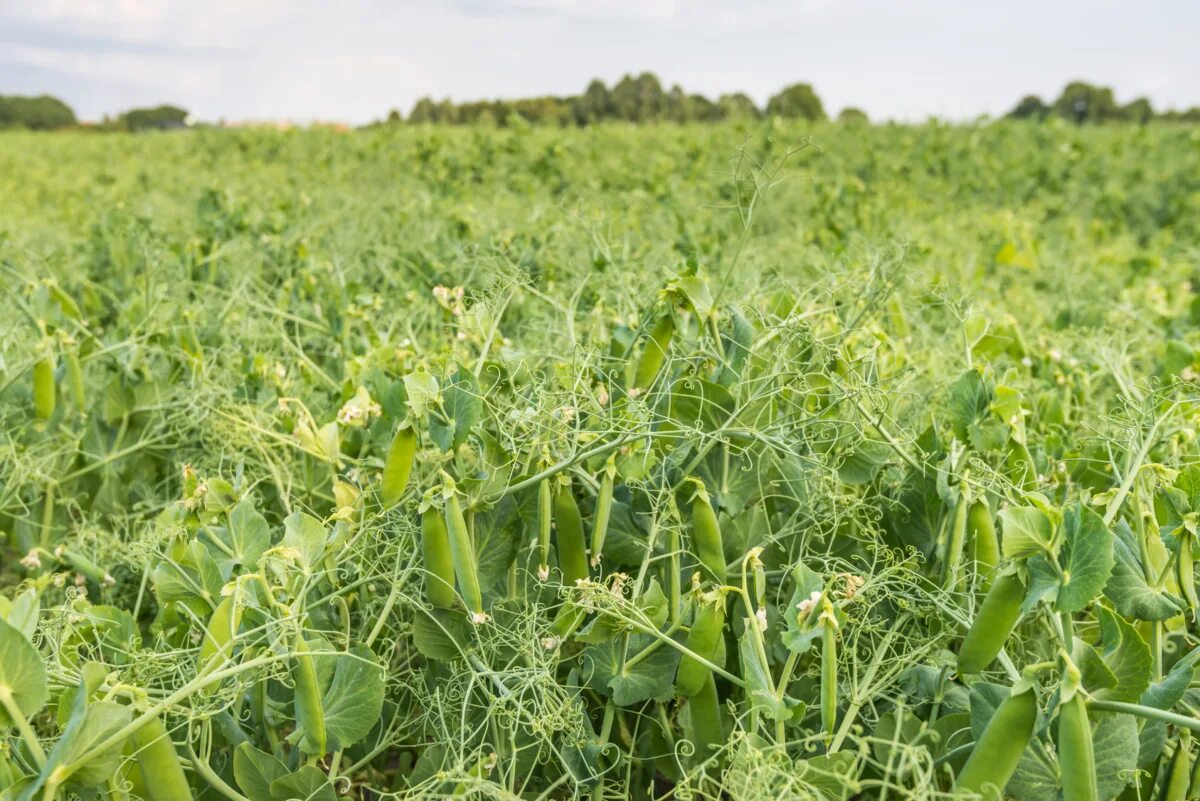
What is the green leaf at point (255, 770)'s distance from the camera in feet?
3.71

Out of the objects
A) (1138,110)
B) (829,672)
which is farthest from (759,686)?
(1138,110)

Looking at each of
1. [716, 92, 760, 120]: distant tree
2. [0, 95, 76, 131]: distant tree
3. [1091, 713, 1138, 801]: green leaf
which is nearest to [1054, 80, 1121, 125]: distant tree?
[716, 92, 760, 120]: distant tree

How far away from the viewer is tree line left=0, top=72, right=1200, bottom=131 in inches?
556

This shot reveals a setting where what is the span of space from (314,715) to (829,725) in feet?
1.90

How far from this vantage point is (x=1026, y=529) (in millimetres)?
941

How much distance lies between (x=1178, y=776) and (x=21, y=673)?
4.10 ft

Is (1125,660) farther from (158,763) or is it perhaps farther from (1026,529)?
(158,763)

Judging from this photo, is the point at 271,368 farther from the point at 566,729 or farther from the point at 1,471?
the point at 566,729

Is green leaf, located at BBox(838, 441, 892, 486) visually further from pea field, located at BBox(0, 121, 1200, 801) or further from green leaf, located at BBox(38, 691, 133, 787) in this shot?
green leaf, located at BBox(38, 691, 133, 787)

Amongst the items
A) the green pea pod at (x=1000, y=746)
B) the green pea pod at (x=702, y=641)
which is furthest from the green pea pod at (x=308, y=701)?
the green pea pod at (x=1000, y=746)

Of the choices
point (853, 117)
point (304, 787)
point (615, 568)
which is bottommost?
point (304, 787)

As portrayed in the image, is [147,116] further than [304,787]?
Yes

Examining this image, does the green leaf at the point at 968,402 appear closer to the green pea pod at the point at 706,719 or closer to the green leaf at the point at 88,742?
the green pea pod at the point at 706,719

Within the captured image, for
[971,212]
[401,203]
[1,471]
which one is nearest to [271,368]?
[1,471]
